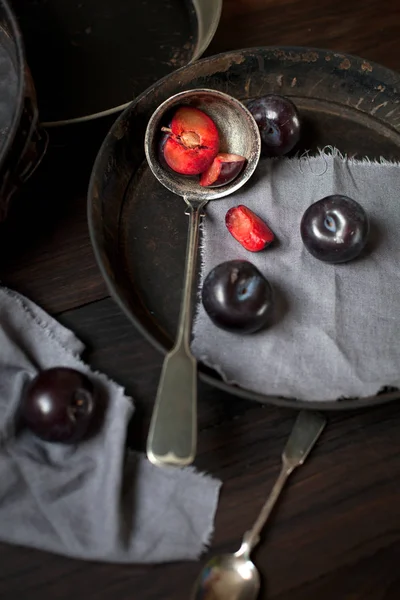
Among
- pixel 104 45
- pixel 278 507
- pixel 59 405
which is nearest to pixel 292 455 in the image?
pixel 278 507

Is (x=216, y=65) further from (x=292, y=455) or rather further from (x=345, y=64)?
(x=292, y=455)

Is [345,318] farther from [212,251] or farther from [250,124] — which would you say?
[250,124]

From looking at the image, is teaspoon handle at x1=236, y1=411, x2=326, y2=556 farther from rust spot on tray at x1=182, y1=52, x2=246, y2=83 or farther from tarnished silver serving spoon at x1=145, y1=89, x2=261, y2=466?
rust spot on tray at x1=182, y1=52, x2=246, y2=83

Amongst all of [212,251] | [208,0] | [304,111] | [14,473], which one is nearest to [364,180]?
[304,111]


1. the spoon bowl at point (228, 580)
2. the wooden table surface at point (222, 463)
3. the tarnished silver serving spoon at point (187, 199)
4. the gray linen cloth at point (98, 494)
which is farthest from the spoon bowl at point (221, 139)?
the spoon bowl at point (228, 580)

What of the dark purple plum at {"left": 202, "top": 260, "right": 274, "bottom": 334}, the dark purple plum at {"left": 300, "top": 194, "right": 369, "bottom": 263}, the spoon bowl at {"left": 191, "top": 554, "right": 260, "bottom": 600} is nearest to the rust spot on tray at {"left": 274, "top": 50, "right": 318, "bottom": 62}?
the dark purple plum at {"left": 300, "top": 194, "right": 369, "bottom": 263}

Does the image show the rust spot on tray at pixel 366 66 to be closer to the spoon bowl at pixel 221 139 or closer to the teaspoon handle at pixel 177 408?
the spoon bowl at pixel 221 139
